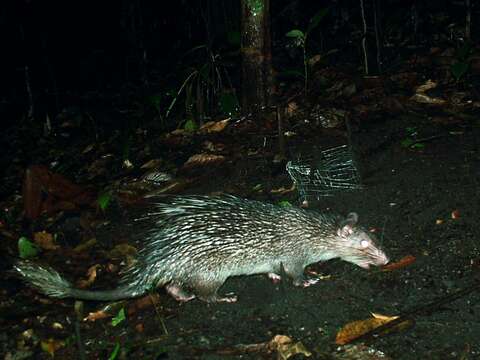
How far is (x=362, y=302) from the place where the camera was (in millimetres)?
3955

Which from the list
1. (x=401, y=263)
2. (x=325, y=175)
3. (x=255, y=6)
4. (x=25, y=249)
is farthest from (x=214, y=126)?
(x=401, y=263)

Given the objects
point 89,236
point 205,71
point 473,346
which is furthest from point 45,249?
point 473,346

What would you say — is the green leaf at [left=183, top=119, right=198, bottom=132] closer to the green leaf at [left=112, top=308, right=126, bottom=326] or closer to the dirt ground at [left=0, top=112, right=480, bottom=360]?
the dirt ground at [left=0, top=112, right=480, bottom=360]

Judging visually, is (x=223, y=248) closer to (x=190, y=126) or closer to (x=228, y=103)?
(x=228, y=103)

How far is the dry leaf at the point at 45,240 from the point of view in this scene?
18.9 ft

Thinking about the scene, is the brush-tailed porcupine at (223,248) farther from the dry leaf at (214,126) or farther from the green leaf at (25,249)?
the dry leaf at (214,126)

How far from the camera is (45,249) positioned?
18.9ft

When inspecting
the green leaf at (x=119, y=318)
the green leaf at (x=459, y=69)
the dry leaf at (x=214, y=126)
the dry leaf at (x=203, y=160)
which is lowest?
the green leaf at (x=119, y=318)

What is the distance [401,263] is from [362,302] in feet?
1.81

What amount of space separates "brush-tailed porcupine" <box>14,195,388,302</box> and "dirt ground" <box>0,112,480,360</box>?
0.50 ft

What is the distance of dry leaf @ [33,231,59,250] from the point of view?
18.9 feet

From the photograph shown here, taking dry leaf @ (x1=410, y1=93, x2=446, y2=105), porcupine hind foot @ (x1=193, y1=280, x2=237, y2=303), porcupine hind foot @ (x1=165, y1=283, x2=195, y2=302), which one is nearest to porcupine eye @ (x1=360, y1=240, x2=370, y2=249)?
porcupine hind foot @ (x1=193, y1=280, x2=237, y2=303)

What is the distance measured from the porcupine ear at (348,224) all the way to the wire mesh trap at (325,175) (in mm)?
688

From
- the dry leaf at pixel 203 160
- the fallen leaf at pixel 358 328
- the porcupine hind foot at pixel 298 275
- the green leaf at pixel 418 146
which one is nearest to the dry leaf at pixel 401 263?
the porcupine hind foot at pixel 298 275
